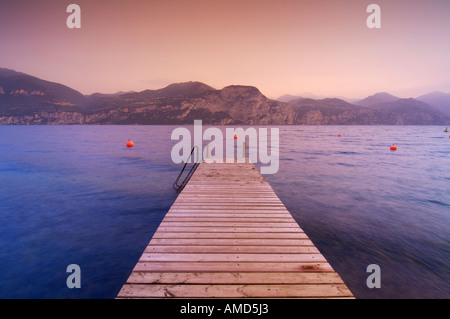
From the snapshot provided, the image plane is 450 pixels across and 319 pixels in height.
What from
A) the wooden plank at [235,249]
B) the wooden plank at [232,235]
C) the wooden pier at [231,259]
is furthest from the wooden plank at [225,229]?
the wooden plank at [235,249]

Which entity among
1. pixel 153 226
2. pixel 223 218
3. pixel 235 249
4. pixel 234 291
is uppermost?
pixel 223 218

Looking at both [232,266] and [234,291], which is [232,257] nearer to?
[232,266]

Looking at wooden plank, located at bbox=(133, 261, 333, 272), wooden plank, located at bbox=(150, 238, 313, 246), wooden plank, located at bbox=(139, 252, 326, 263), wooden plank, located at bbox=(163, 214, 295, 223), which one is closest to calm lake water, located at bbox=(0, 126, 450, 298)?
wooden plank, located at bbox=(163, 214, 295, 223)

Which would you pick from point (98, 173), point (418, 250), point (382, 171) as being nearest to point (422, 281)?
point (418, 250)

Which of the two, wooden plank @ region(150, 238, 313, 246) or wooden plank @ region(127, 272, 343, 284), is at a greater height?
wooden plank @ region(150, 238, 313, 246)

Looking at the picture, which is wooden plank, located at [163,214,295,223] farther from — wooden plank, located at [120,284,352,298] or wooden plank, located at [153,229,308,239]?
wooden plank, located at [120,284,352,298]

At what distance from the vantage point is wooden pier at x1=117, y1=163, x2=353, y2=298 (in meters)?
3.54

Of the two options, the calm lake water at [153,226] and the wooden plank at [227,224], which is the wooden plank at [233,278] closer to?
the wooden plank at [227,224]

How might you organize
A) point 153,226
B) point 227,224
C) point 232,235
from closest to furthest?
point 232,235
point 227,224
point 153,226

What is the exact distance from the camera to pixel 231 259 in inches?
172

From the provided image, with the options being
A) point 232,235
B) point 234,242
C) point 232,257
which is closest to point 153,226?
point 232,235

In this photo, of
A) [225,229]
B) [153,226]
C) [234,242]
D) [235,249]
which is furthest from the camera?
[153,226]

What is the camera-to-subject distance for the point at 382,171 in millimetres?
22391
